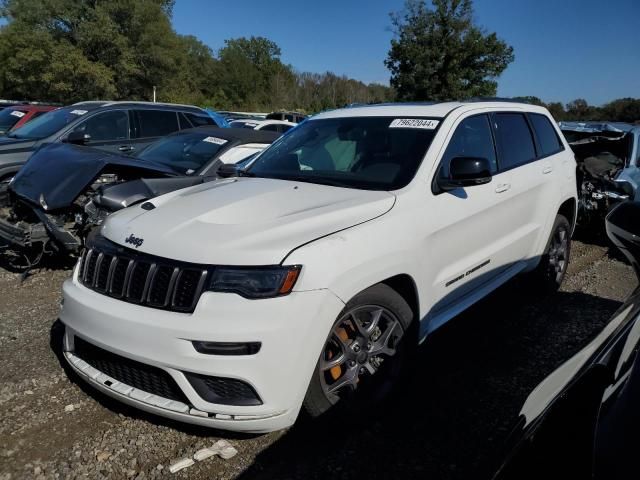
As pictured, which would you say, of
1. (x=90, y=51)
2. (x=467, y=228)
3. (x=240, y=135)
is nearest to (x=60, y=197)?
(x=240, y=135)

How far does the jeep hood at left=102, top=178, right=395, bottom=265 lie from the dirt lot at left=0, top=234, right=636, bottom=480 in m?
1.02

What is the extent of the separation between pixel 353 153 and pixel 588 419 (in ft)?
8.46

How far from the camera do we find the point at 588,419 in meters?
1.38

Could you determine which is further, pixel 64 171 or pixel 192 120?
pixel 192 120

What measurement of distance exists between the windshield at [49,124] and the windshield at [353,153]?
575cm

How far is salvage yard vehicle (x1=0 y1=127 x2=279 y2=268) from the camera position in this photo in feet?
15.6

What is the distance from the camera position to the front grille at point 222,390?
2.36 metres

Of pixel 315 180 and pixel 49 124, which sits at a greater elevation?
pixel 315 180

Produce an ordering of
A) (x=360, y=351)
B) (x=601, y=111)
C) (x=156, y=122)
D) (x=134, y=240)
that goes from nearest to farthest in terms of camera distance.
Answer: (x=134, y=240), (x=360, y=351), (x=156, y=122), (x=601, y=111)

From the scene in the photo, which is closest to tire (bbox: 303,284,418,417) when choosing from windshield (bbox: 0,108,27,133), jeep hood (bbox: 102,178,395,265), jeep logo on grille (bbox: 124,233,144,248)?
jeep hood (bbox: 102,178,395,265)

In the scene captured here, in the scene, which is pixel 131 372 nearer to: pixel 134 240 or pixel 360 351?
pixel 134 240

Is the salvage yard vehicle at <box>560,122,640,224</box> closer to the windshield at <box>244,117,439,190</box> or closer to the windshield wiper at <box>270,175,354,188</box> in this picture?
the windshield at <box>244,117,439,190</box>

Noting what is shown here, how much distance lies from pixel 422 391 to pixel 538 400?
5.90 feet

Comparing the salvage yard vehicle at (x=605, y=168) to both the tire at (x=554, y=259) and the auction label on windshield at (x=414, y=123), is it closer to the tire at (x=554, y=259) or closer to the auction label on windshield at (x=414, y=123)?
the tire at (x=554, y=259)
